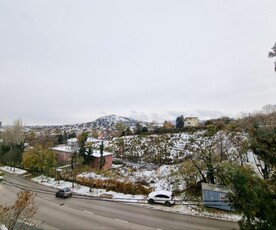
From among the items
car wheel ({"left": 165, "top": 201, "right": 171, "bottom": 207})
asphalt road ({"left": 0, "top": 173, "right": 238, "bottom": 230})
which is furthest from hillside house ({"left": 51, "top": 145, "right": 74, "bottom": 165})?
car wheel ({"left": 165, "top": 201, "right": 171, "bottom": 207})

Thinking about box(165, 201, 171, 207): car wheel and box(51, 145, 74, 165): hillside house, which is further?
box(51, 145, 74, 165): hillside house

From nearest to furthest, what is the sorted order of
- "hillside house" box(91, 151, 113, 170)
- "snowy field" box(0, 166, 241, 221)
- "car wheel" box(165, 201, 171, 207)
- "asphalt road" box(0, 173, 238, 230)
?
"asphalt road" box(0, 173, 238, 230) < "snowy field" box(0, 166, 241, 221) < "car wheel" box(165, 201, 171, 207) < "hillside house" box(91, 151, 113, 170)

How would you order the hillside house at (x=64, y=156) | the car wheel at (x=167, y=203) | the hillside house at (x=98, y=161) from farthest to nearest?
the hillside house at (x=64, y=156), the hillside house at (x=98, y=161), the car wheel at (x=167, y=203)

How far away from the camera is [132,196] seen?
20359mm

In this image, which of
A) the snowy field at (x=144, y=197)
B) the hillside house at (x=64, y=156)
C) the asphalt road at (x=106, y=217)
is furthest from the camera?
the hillside house at (x=64, y=156)

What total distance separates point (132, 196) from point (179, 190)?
4675 mm

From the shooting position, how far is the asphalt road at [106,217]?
13859 millimetres

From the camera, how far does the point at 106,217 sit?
50.3 feet

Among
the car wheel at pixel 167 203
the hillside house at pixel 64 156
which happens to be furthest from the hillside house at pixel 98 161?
the car wheel at pixel 167 203

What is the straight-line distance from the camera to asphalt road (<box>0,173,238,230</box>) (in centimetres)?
1386

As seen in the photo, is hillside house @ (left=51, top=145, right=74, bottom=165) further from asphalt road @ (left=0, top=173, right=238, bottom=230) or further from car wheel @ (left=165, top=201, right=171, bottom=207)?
car wheel @ (left=165, top=201, right=171, bottom=207)

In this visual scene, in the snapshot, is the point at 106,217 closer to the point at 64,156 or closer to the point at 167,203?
the point at 167,203

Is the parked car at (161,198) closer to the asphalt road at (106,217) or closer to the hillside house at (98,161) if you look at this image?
the asphalt road at (106,217)

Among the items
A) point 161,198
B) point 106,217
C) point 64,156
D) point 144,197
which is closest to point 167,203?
point 161,198
